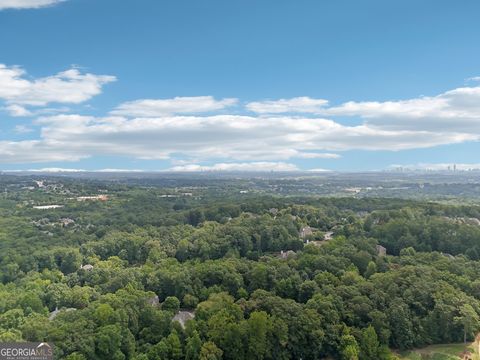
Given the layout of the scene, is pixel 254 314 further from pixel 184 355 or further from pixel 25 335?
pixel 25 335

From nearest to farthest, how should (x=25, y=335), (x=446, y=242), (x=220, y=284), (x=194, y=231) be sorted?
(x=25, y=335), (x=220, y=284), (x=446, y=242), (x=194, y=231)

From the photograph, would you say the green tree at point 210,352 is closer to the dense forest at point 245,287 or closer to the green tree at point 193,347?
the dense forest at point 245,287

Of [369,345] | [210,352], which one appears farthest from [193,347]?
[369,345]

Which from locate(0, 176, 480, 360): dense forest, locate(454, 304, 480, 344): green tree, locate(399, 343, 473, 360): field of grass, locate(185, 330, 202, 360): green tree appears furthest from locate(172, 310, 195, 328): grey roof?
locate(454, 304, 480, 344): green tree

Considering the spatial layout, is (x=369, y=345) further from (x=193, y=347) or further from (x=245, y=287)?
(x=245, y=287)

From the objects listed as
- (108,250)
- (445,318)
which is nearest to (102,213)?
(108,250)

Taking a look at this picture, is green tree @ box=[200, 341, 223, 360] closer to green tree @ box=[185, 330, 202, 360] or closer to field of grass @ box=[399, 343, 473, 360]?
green tree @ box=[185, 330, 202, 360]
